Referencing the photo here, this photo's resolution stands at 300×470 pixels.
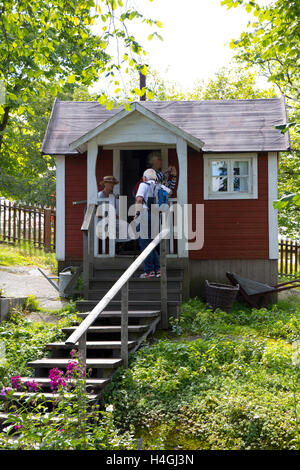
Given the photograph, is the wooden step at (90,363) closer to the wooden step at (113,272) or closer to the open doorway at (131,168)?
the wooden step at (113,272)

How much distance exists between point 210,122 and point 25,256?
27.1ft

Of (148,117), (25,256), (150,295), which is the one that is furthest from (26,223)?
(150,295)

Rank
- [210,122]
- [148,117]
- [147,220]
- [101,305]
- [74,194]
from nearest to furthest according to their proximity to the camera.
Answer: [101,305]
[147,220]
[148,117]
[74,194]
[210,122]

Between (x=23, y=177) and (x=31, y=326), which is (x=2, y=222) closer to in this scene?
(x=23, y=177)

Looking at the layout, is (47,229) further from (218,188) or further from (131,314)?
(131,314)

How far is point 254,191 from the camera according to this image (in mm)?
11156

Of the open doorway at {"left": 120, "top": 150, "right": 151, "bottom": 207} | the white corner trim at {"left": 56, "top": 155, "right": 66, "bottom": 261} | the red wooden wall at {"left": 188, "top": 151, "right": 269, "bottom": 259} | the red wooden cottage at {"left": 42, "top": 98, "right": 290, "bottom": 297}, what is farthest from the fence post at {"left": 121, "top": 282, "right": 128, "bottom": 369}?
the open doorway at {"left": 120, "top": 150, "right": 151, "bottom": 207}

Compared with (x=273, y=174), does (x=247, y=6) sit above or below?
above

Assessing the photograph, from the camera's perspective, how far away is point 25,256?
16969 mm

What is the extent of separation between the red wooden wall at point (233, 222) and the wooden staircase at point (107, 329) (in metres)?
1.83

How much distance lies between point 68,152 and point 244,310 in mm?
4987

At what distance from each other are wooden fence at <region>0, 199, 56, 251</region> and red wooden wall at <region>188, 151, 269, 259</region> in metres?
8.78
